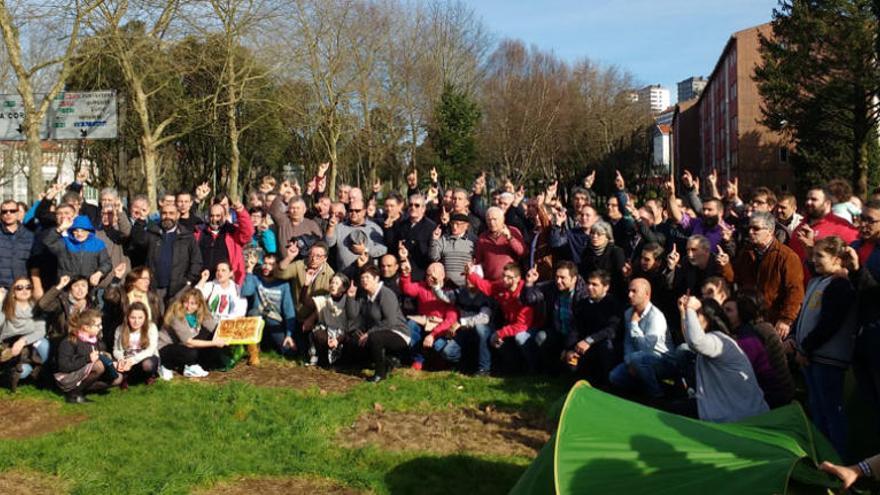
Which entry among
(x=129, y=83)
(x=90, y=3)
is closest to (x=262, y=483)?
(x=90, y=3)

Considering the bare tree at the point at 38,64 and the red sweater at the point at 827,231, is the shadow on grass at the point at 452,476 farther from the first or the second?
the bare tree at the point at 38,64

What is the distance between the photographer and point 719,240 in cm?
856

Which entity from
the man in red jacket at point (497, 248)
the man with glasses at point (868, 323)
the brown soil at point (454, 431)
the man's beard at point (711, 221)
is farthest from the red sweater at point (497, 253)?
the man with glasses at point (868, 323)

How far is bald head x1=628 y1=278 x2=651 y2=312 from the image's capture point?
779 centimetres

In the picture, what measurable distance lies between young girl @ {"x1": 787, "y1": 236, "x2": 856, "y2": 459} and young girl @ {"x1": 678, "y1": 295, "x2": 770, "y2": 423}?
0.67 m

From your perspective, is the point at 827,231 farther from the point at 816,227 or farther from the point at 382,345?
the point at 382,345

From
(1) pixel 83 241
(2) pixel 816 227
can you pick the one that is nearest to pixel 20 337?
(1) pixel 83 241

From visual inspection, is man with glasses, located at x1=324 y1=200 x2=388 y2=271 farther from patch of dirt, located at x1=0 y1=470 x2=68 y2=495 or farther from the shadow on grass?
patch of dirt, located at x1=0 y1=470 x2=68 y2=495

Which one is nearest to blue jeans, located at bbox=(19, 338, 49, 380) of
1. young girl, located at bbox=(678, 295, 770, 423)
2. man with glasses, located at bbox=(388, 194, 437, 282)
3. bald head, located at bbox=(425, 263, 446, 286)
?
man with glasses, located at bbox=(388, 194, 437, 282)

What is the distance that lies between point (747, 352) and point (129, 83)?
64.2 feet

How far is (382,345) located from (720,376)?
4123mm

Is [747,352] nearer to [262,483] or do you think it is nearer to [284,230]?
[262,483]

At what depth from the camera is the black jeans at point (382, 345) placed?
352 inches

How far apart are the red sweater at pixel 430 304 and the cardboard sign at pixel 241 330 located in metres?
1.76
